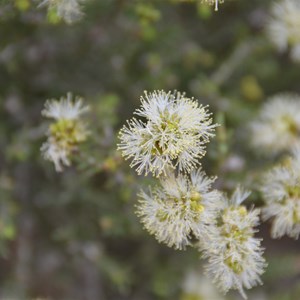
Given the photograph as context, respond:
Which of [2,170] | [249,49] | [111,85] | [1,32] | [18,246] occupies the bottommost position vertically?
[18,246]

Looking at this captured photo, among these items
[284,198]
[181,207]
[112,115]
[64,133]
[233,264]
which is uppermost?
[112,115]

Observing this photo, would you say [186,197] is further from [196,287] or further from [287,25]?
[287,25]

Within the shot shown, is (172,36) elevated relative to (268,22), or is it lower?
lower

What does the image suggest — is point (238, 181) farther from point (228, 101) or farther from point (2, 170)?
point (2, 170)

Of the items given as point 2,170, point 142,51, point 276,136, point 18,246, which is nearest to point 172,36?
point 142,51

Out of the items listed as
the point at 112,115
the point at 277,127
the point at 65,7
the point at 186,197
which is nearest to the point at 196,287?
the point at 277,127

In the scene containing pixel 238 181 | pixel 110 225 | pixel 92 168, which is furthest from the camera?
pixel 110 225

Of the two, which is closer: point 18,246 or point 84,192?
point 84,192
